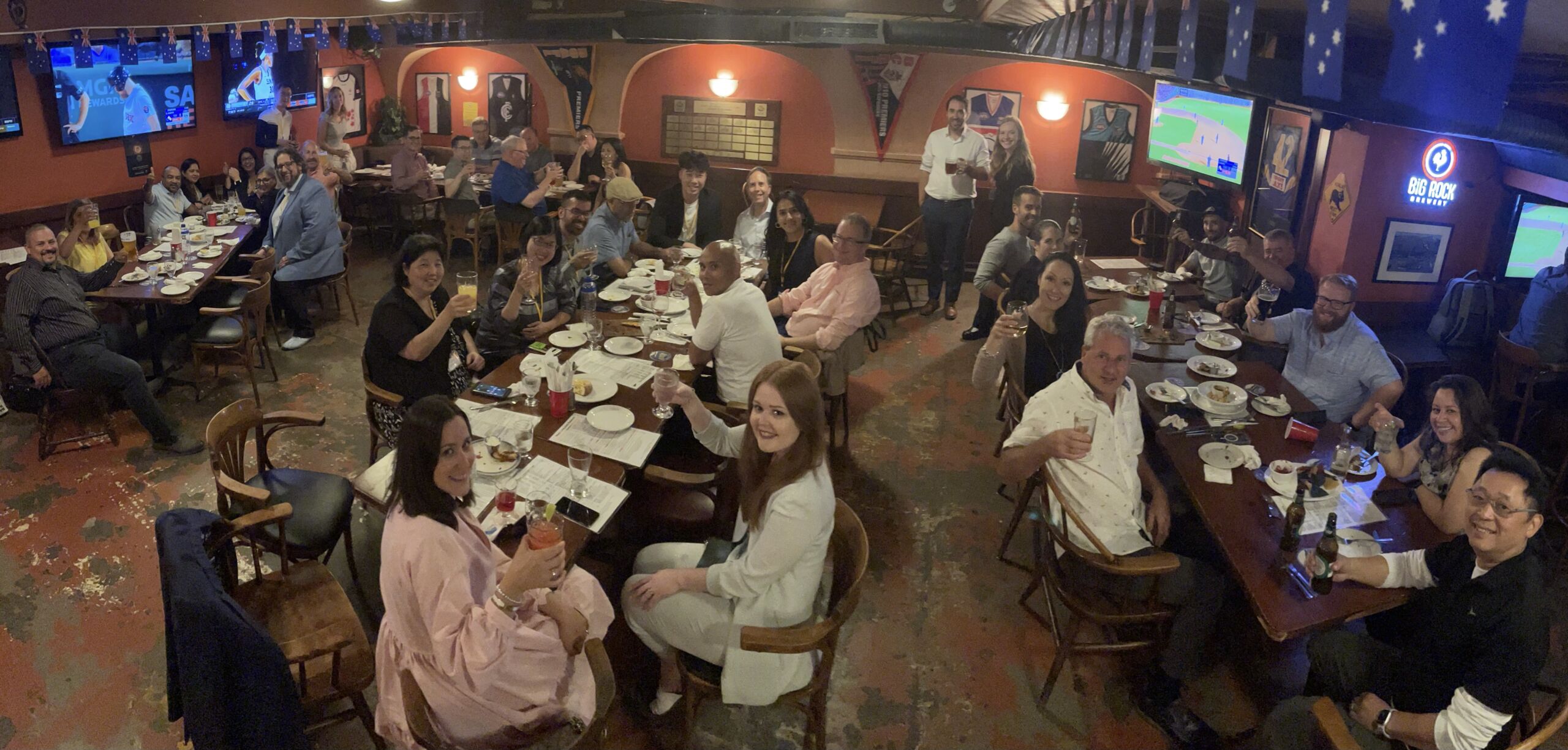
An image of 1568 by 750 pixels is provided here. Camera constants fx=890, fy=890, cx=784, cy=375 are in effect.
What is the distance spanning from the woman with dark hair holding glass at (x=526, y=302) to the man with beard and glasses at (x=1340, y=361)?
3853 mm

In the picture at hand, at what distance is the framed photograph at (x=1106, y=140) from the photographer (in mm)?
8922

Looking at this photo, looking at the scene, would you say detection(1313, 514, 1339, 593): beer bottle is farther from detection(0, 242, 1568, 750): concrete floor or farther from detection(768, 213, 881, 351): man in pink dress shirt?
detection(768, 213, 881, 351): man in pink dress shirt

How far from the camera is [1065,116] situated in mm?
9062

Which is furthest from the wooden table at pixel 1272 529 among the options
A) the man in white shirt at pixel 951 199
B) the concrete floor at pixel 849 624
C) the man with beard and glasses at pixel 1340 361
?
the man in white shirt at pixel 951 199

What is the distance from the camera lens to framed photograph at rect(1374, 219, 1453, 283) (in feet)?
19.1

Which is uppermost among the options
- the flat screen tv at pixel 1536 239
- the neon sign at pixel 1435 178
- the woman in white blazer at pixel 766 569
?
the neon sign at pixel 1435 178

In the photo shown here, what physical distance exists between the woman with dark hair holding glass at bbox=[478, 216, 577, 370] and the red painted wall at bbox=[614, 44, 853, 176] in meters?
5.37

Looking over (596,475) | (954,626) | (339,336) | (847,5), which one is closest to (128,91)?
(339,336)

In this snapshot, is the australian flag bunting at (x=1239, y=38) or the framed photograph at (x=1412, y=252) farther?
the framed photograph at (x=1412, y=252)

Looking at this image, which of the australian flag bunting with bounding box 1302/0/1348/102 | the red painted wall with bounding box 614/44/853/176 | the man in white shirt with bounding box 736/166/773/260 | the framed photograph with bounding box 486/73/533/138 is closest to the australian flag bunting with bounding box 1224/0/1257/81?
the australian flag bunting with bounding box 1302/0/1348/102

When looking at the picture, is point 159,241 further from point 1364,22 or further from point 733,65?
point 1364,22

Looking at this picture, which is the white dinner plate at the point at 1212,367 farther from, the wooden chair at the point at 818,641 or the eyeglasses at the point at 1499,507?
the wooden chair at the point at 818,641

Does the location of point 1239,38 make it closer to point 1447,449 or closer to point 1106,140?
point 1447,449

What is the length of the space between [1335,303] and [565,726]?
3.94 metres
